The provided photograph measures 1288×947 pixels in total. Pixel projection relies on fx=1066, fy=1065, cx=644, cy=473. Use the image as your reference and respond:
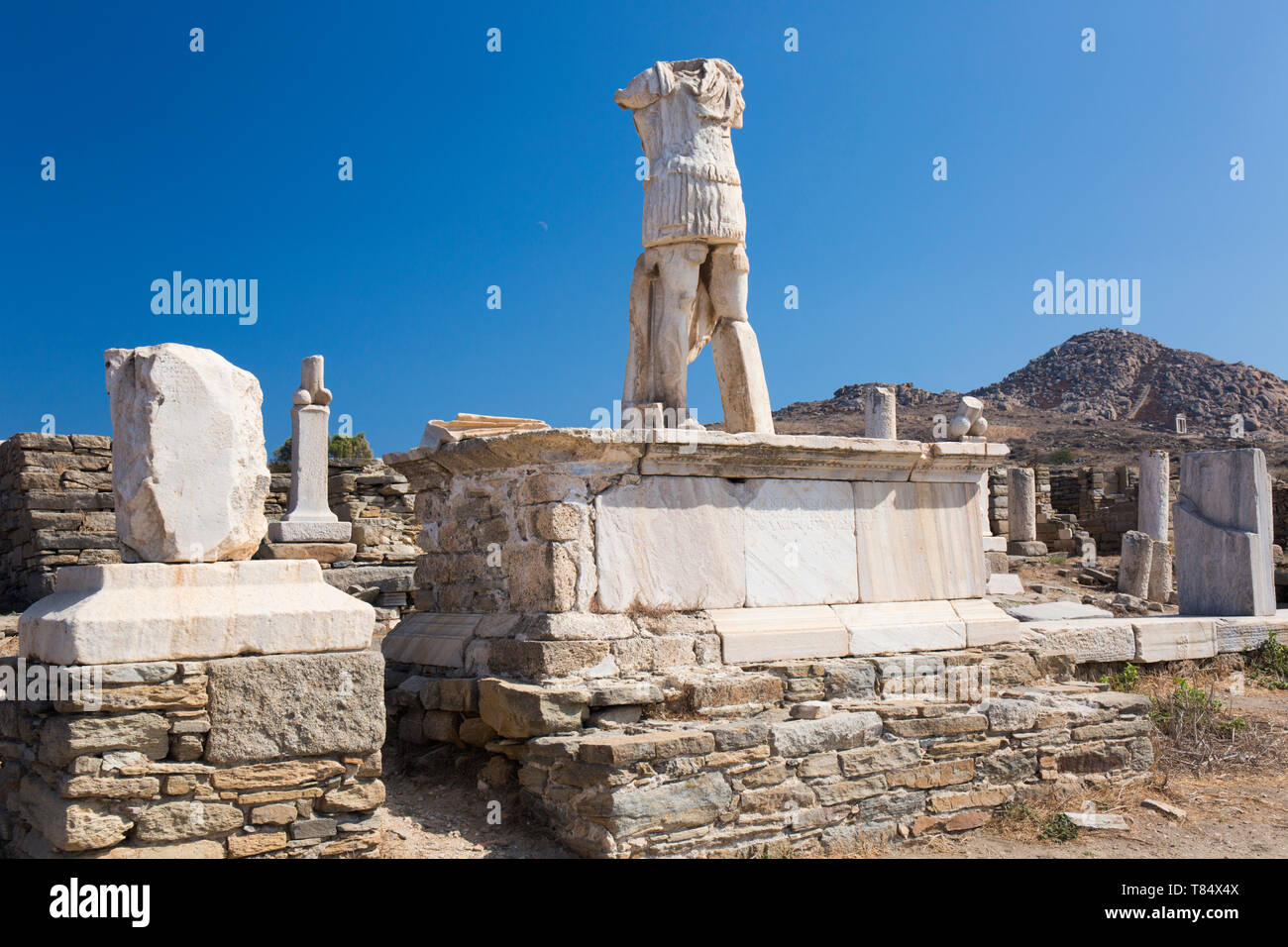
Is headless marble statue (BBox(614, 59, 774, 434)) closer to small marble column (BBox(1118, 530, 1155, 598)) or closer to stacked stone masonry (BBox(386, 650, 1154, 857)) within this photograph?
stacked stone masonry (BBox(386, 650, 1154, 857))

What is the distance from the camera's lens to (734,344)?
19.8 feet

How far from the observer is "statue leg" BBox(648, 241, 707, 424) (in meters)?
5.96

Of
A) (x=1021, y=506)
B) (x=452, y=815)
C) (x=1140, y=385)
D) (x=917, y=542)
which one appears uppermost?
(x=1140, y=385)

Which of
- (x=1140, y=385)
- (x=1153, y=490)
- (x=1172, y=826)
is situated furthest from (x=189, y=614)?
(x=1140, y=385)

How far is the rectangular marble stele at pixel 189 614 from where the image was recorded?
3414 mm

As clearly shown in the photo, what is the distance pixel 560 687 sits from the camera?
4.54m

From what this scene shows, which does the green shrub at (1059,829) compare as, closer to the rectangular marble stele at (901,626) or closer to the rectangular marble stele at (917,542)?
the rectangular marble stele at (901,626)

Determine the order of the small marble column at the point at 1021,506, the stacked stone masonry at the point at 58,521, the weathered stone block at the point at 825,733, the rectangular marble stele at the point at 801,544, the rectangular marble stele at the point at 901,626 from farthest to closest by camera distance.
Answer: the small marble column at the point at 1021,506, the stacked stone masonry at the point at 58,521, the rectangular marble stele at the point at 901,626, the rectangular marble stele at the point at 801,544, the weathered stone block at the point at 825,733

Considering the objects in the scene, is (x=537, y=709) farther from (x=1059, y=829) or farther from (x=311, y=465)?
(x=311, y=465)

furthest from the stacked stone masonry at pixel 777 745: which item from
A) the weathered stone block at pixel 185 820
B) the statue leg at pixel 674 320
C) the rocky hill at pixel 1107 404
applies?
the rocky hill at pixel 1107 404

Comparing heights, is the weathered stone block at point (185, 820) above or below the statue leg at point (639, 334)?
below

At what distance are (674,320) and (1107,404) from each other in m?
50.4

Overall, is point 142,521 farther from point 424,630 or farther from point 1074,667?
point 1074,667

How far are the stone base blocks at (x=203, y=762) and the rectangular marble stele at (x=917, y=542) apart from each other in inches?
110
